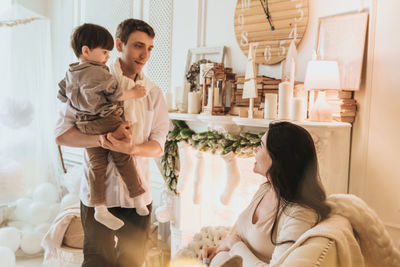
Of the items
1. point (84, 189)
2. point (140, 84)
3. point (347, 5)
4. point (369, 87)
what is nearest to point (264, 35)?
point (347, 5)

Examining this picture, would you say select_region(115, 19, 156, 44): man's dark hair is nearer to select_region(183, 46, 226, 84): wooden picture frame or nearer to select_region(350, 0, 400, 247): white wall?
select_region(183, 46, 226, 84): wooden picture frame

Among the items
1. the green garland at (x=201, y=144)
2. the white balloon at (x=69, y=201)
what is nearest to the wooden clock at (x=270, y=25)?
the green garland at (x=201, y=144)

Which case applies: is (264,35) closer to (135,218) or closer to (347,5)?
(347,5)

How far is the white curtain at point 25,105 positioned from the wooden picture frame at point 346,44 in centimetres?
272

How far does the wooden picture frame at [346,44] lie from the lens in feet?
6.05

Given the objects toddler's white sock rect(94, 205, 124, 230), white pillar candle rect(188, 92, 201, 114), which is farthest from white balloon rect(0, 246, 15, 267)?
white pillar candle rect(188, 92, 201, 114)

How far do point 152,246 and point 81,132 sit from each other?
4.98ft

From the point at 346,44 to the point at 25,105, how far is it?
2871 millimetres

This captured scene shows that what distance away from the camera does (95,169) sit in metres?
1.54

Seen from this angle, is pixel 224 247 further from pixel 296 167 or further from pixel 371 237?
pixel 371 237

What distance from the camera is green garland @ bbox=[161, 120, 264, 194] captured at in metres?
2.21

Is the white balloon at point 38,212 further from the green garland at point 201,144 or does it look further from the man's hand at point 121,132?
the man's hand at point 121,132

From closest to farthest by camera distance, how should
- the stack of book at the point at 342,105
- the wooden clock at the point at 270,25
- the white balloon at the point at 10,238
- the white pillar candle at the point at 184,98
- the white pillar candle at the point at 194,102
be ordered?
the stack of book at the point at 342,105 < the wooden clock at the point at 270,25 < the white pillar candle at the point at 194,102 < the white pillar candle at the point at 184,98 < the white balloon at the point at 10,238

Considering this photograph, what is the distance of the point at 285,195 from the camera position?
4.36ft
